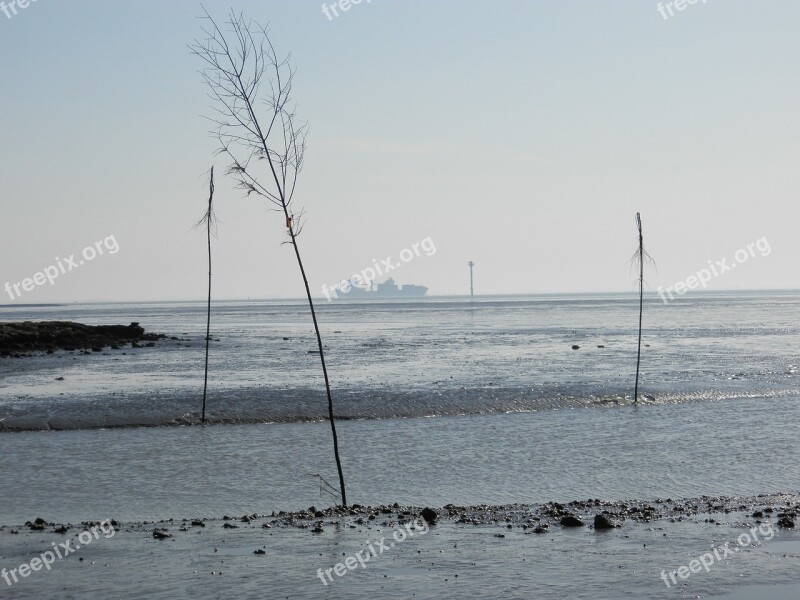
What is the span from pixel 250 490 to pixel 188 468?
2.94 m

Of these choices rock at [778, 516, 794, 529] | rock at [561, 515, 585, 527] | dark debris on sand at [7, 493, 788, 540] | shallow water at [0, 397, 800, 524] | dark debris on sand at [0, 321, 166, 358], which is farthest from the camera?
dark debris on sand at [0, 321, 166, 358]

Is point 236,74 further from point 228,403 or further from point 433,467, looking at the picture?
point 228,403

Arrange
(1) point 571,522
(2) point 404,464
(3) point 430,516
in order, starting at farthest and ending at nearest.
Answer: (2) point 404,464 → (3) point 430,516 → (1) point 571,522

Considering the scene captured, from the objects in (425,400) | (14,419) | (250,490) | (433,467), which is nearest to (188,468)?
(250,490)

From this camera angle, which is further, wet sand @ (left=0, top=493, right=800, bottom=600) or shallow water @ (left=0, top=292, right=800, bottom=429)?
shallow water @ (left=0, top=292, right=800, bottom=429)

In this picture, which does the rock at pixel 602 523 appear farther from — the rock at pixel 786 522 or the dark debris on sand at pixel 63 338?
the dark debris on sand at pixel 63 338

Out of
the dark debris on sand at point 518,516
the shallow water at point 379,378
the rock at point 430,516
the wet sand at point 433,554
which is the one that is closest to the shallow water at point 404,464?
the wet sand at point 433,554

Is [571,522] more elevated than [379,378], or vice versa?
[379,378]

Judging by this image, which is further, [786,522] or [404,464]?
[404,464]

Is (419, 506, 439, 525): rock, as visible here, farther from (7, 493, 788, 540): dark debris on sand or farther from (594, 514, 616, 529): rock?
(594, 514, 616, 529): rock

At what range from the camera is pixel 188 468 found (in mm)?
17750

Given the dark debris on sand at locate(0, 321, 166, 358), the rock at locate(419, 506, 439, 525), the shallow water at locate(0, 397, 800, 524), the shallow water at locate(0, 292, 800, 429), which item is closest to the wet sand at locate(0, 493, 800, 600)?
the rock at locate(419, 506, 439, 525)

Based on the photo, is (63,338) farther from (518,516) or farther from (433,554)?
(433,554)

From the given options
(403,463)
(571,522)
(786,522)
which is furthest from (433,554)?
(403,463)
